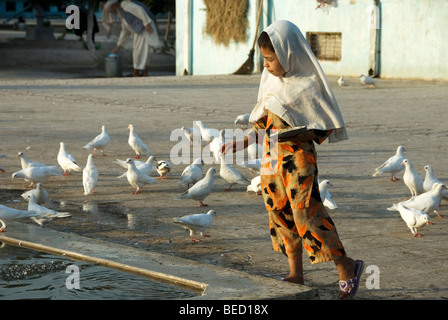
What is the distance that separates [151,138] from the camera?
12.4 m

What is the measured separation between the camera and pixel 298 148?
16.8ft

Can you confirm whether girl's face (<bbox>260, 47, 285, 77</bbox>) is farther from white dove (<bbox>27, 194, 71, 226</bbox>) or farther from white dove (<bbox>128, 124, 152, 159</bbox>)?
white dove (<bbox>128, 124, 152, 159</bbox>)

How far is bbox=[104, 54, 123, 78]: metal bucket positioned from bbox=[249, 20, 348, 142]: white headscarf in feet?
71.4

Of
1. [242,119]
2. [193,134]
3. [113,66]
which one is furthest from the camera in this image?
[113,66]

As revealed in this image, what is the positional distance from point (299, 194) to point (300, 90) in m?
0.66

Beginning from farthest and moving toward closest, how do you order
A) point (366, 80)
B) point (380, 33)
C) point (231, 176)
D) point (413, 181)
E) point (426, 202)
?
point (380, 33) < point (366, 80) < point (231, 176) < point (413, 181) < point (426, 202)

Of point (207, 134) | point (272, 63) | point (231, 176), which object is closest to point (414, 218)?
point (272, 63)

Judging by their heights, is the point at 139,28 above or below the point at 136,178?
above

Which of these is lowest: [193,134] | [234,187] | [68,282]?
[234,187]

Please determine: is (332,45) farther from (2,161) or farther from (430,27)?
(2,161)

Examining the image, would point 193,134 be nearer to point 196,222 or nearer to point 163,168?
point 163,168

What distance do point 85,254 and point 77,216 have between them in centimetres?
177

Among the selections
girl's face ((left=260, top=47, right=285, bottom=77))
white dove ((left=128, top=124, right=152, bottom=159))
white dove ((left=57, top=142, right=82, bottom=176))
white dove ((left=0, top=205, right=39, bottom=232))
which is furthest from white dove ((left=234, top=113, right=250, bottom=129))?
girl's face ((left=260, top=47, right=285, bottom=77))

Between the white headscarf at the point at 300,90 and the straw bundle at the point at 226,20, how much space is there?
20206mm
